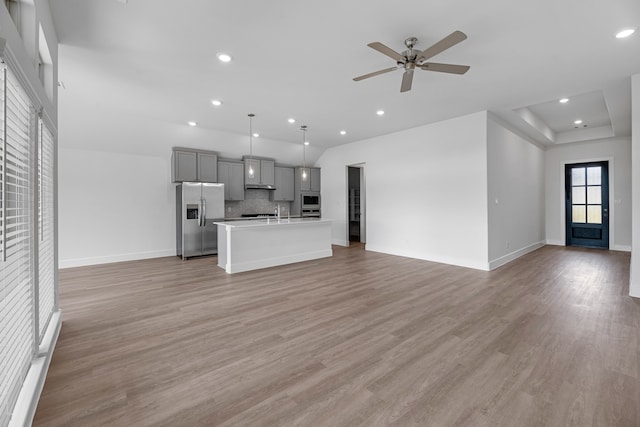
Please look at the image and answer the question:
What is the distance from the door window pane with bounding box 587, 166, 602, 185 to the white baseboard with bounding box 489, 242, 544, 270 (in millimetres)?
1965

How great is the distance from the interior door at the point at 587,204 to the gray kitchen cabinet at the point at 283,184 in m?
7.46

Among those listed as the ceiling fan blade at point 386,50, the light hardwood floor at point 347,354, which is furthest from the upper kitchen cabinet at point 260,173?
the ceiling fan blade at point 386,50

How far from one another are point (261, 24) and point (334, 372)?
2.94 meters

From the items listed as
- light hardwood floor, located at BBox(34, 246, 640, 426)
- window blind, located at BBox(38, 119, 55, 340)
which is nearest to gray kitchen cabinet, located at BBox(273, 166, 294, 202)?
light hardwood floor, located at BBox(34, 246, 640, 426)

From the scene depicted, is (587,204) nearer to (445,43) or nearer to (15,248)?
(445,43)

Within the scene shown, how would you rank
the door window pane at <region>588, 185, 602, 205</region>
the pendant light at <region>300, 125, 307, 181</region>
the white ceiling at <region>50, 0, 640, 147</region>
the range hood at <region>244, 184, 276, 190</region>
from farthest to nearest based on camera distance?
the range hood at <region>244, 184, 276, 190</region> → the door window pane at <region>588, 185, 602, 205</region> → the pendant light at <region>300, 125, 307, 181</region> → the white ceiling at <region>50, 0, 640, 147</region>

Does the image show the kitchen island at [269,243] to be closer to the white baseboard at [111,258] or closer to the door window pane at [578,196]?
the white baseboard at [111,258]

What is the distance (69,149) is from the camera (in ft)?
18.1

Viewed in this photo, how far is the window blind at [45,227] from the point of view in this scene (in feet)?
7.04

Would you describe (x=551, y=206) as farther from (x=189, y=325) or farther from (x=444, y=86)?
(x=189, y=325)

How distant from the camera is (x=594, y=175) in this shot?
23.5 feet

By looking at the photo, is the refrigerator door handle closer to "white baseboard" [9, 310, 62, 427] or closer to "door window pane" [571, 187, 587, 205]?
"white baseboard" [9, 310, 62, 427]

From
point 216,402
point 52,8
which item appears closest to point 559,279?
point 216,402

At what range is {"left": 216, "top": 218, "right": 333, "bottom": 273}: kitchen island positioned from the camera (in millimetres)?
5012
